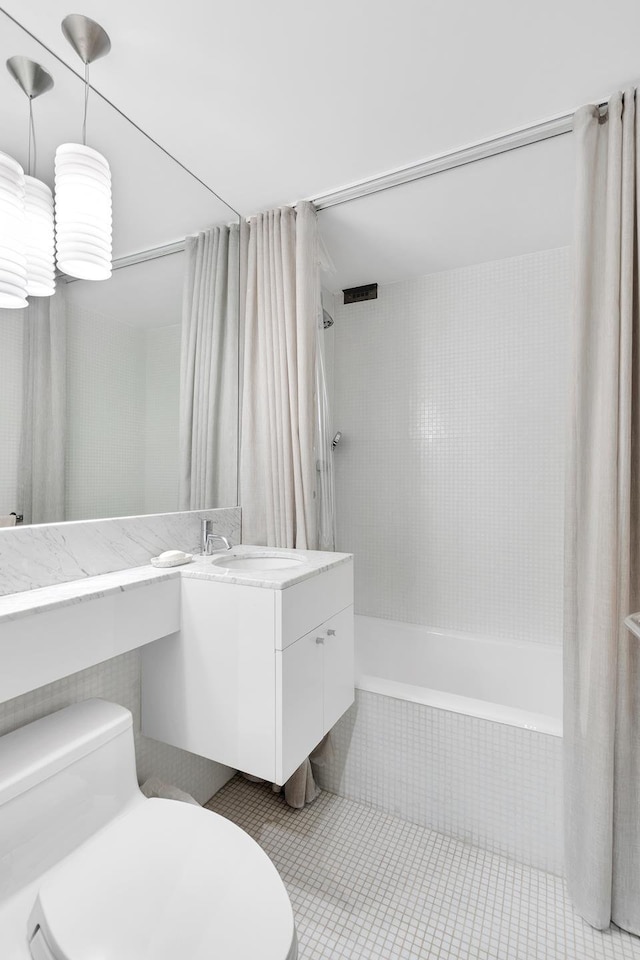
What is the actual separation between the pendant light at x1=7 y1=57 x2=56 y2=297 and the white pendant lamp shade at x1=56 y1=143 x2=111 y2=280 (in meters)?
0.03

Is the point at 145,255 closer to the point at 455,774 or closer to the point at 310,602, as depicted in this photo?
the point at 310,602

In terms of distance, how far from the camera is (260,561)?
1.79 m

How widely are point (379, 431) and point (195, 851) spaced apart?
219 cm

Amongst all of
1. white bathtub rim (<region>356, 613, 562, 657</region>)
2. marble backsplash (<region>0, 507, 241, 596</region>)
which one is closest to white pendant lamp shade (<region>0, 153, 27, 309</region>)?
marble backsplash (<region>0, 507, 241, 596</region>)

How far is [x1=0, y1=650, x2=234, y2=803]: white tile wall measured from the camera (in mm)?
1194

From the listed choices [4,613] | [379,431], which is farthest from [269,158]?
[4,613]

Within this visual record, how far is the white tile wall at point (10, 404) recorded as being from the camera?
3.90ft

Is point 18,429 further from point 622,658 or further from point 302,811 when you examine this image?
point 622,658

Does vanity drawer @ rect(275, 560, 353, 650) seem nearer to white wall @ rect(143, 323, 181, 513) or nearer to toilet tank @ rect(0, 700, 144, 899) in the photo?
toilet tank @ rect(0, 700, 144, 899)

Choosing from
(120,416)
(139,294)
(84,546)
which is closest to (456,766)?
(84,546)

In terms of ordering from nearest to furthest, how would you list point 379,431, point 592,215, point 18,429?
1. point 18,429
2. point 592,215
3. point 379,431

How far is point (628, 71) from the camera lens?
52.4 inches

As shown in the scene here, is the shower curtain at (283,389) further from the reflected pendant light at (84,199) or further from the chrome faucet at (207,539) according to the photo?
the reflected pendant light at (84,199)

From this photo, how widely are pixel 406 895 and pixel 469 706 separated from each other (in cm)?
58
